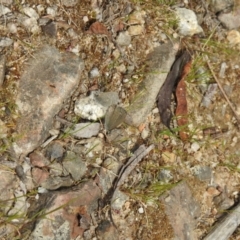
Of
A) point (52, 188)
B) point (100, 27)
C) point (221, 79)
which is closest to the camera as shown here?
point (52, 188)

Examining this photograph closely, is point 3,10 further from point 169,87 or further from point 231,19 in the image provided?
point 231,19

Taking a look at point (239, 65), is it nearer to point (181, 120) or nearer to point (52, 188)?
point (181, 120)

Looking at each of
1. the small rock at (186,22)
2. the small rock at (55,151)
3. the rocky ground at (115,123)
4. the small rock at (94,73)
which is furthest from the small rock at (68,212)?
the small rock at (186,22)

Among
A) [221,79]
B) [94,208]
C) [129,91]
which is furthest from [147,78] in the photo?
[94,208]

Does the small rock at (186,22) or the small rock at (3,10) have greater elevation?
the small rock at (3,10)

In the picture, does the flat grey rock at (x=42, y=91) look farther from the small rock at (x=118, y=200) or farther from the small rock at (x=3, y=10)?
the small rock at (x=118, y=200)

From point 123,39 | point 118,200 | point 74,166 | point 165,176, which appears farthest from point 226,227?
point 123,39

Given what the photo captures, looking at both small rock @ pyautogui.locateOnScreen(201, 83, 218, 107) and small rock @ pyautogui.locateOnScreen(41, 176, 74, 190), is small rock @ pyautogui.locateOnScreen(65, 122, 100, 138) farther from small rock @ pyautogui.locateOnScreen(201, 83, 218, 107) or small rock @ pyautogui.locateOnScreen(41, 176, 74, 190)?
small rock @ pyautogui.locateOnScreen(201, 83, 218, 107)
